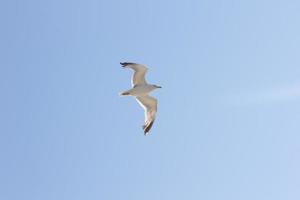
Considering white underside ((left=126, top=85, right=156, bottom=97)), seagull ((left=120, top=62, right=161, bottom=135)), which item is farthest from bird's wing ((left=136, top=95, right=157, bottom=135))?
white underside ((left=126, top=85, right=156, bottom=97))

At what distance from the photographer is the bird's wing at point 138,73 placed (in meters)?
72.6

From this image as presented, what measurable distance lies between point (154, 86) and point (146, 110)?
237 cm

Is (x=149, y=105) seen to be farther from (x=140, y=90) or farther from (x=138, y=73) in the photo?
(x=138, y=73)

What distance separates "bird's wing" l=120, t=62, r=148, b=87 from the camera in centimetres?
7256

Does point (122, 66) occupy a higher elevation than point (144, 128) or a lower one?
higher

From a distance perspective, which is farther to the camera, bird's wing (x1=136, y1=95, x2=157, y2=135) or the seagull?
bird's wing (x1=136, y1=95, x2=157, y2=135)

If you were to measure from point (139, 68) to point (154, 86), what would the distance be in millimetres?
2001

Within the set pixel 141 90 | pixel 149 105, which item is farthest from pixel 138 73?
pixel 149 105

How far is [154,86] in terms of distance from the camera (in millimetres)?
73312

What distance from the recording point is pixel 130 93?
237 feet

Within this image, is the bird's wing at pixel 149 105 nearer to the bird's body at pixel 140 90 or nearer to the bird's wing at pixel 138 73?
the bird's body at pixel 140 90

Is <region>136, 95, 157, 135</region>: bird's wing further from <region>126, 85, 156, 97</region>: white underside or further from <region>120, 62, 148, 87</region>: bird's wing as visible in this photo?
<region>120, 62, 148, 87</region>: bird's wing

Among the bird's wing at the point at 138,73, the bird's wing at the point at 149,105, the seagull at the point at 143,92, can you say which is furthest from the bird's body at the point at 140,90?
the bird's wing at the point at 149,105

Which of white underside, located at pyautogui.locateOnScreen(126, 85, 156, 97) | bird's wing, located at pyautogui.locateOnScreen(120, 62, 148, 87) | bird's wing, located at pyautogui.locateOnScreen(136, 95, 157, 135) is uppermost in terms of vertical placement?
bird's wing, located at pyautogui.locateOnScreen(120, 62, 148, 87)
